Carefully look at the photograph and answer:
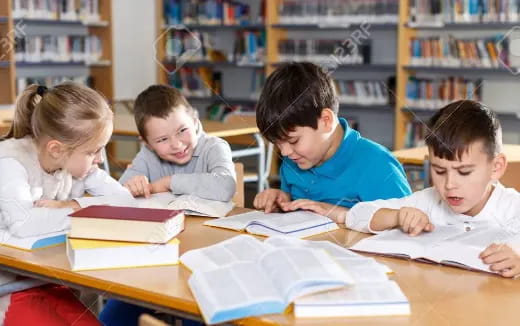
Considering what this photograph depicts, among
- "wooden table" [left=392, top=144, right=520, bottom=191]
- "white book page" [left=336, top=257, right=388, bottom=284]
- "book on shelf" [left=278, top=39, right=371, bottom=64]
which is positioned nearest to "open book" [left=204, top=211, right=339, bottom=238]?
"white book page" [left=336, top=257, right=388, bottom=284]

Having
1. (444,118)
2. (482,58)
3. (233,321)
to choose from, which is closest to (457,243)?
(444,118)

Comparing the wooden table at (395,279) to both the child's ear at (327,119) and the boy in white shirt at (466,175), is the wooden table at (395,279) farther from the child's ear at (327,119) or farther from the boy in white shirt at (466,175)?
the child's ear at (327,119)

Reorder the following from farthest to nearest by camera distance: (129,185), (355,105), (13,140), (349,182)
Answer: (355,105) → (129,185) → (349,182) → (13,140)

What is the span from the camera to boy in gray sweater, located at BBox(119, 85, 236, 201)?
225 cm

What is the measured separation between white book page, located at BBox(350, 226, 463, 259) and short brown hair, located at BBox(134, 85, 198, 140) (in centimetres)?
97

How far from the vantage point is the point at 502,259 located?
1445mm

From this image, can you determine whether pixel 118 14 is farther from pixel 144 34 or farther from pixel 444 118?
pixel 444 118

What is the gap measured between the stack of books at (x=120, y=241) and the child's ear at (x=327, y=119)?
0.64 metres

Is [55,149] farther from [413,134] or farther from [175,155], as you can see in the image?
[413,134]

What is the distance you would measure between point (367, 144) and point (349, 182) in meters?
0.13

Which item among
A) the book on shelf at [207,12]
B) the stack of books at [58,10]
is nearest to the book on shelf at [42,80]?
the stack of books at [58,10]

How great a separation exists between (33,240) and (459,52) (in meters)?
4.94

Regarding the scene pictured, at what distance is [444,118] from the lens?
5.68 ft

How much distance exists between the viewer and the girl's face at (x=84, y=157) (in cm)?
193
